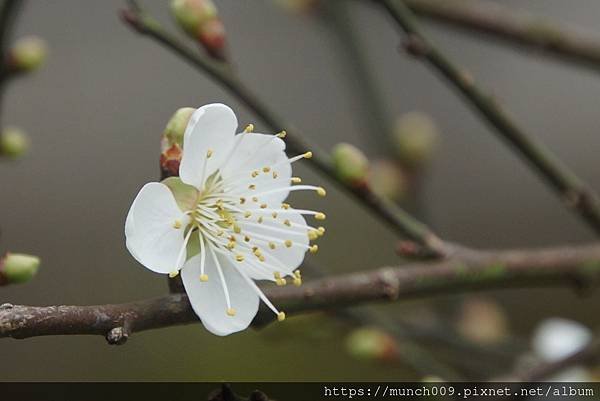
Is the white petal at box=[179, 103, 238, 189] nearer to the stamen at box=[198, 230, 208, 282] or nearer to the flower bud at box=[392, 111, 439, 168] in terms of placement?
the stamen at box=[198, 230, 208, 282]

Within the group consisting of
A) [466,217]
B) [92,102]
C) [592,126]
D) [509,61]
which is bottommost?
[466,217]

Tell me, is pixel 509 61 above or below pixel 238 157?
above

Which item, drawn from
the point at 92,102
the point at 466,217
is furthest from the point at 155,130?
the point at 466,217

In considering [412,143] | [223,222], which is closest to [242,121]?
[412,143]

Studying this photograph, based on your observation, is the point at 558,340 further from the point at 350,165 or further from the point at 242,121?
the point at 242,121

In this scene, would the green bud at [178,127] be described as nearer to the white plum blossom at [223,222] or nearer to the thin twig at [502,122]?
the white plum blossom at [223,222]

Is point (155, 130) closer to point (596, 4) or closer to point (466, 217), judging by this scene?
point (466, 217)

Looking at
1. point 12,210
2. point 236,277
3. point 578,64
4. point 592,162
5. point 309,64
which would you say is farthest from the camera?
point 309,64

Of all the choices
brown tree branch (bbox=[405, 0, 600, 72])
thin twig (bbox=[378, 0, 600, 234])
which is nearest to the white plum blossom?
thin twig (bbox=[378, 0, 600, 234])
